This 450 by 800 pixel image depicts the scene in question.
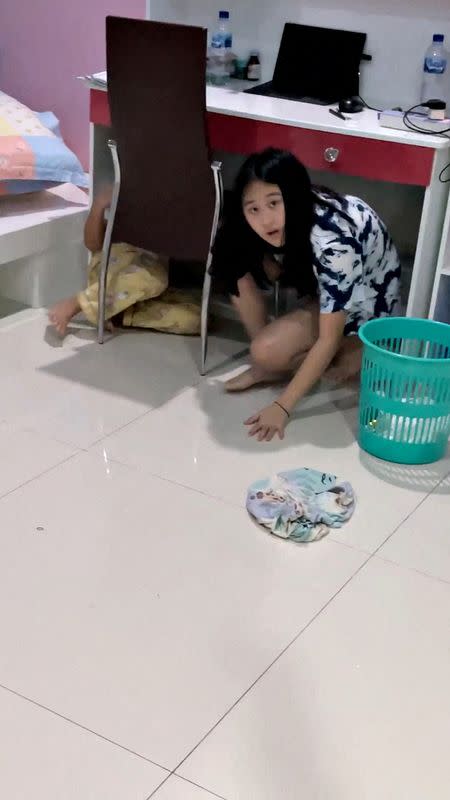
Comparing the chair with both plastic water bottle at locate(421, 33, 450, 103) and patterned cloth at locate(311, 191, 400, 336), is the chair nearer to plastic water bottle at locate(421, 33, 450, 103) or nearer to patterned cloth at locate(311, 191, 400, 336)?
patterned cloth at locate(311, 191, 400, 336)

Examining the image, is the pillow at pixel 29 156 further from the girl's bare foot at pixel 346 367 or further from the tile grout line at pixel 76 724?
the tile grout line at pixel 76 724

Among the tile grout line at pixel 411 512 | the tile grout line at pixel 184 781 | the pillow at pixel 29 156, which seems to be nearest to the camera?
the tile grout line at pixel 184 781

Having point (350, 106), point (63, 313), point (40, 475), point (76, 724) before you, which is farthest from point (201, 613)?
point (350, 106)

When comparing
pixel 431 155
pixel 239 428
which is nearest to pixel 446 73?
pixel 431 155

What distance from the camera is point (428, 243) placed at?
264 centimetres

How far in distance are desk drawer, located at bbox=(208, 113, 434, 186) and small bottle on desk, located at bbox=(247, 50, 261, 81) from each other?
0.39 metres

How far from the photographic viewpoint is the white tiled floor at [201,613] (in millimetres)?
1532

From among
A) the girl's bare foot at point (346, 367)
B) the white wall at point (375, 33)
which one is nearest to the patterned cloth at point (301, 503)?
the girl's bare foot at point (346, 367)

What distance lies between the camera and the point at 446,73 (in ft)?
9.15

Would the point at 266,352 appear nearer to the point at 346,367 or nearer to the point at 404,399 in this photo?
the point at 346,367

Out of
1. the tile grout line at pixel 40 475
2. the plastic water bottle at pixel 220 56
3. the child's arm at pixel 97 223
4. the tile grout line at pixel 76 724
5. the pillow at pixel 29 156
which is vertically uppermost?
the plastic water bottle at pixel 220 56

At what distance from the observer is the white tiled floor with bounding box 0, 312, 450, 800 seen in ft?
5.03

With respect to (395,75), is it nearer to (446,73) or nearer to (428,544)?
(446,73)

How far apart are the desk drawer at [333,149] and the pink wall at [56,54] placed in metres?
0.86
